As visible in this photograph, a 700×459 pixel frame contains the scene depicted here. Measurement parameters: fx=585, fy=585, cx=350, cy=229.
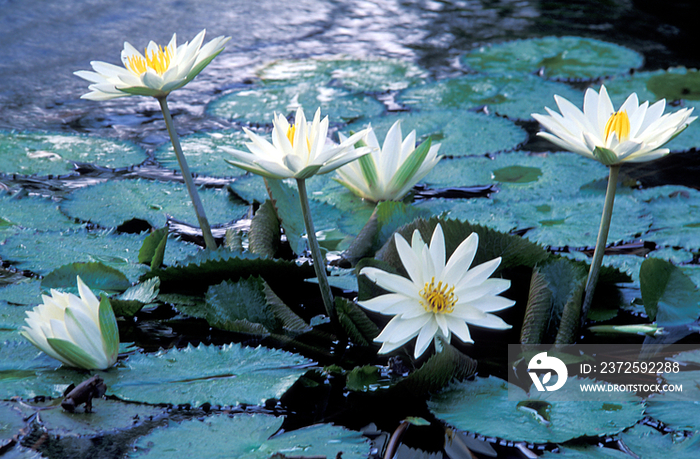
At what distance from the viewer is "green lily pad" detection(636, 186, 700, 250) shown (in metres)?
1.68

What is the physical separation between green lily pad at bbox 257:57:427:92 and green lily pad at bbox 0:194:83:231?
158cm

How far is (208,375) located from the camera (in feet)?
3.83

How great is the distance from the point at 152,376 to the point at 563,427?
79 cm

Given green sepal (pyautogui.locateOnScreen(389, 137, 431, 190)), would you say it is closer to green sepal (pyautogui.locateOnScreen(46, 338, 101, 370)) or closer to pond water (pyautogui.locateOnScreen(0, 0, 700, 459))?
pond water (pyautogui.locateOnScreen(0, 0, 700, 459))

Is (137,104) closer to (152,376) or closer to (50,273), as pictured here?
(50,273)

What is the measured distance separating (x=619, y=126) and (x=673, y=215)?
2.83 ft

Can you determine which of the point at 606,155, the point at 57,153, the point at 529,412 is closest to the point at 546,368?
the point at 529,412

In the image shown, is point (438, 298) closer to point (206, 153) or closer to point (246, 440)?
point (246, 440)

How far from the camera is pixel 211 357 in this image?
1.21m

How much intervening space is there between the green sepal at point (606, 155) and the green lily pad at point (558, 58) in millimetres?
2271

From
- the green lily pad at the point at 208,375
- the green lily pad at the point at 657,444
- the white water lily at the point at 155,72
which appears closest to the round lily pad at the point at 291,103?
the white water lily at the point at 155,72

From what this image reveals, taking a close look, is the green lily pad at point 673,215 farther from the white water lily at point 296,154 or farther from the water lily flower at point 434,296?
the white water lily at point 296,154

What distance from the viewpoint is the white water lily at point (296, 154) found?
108 centimetres

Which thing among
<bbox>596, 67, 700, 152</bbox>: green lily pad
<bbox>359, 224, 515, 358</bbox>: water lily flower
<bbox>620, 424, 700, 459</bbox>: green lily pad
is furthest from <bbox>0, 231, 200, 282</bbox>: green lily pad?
<bbox>596, 67, 700, 152</bbox>: green lily pad
